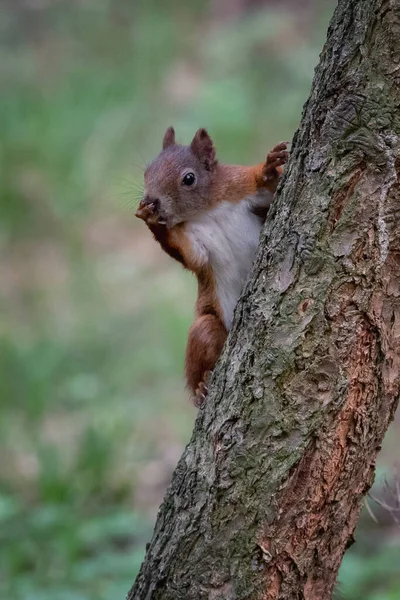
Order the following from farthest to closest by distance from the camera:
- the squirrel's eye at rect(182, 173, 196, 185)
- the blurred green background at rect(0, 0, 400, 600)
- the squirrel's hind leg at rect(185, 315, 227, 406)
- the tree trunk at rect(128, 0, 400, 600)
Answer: the blurred green background at rect(0, 0, 400, 600), the squirrel's eye at rect(182, 173, 196, 185), the squirrel's hind leg at rect(185, 315, 227, 406), the tree trunk at rect(128, 0, 400, 600)

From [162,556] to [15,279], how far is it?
526 cm

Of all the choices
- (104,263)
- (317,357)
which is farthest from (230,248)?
(104,263)

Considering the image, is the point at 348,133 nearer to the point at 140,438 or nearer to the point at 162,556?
the point at 162,556

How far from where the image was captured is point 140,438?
18.7 feet

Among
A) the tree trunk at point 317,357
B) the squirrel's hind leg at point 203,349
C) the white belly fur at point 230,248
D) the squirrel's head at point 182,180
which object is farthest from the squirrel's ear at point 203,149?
the tree trunk at point 317,357

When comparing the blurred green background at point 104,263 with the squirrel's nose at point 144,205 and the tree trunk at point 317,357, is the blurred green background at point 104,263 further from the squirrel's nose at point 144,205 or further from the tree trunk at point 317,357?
the tree trunk at point 317,357

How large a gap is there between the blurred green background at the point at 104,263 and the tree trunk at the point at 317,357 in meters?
1.51

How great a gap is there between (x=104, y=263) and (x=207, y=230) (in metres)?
A: 4.32

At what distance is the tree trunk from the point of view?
2.06m

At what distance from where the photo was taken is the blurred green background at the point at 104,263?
4398 mm

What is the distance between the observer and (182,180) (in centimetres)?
298

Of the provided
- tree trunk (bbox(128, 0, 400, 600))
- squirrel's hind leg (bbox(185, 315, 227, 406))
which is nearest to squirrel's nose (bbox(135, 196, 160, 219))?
squirrel's hind leg (bbox(185, 315, 227, 406))

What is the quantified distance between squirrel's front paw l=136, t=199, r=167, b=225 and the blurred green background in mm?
707

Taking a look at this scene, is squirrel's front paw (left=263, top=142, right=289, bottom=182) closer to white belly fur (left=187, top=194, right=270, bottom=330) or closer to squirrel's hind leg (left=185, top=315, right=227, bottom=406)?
white belly fur (left=187, top=194, right=270, bottom=330)
